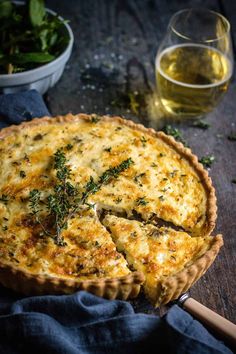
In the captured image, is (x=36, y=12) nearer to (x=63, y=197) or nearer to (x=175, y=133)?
(x=175, y=133)

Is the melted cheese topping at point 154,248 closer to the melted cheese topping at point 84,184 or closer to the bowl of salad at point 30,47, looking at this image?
the melted cheese topping at point 84,184

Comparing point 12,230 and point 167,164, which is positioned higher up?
point 167,164

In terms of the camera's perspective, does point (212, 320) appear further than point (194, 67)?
No

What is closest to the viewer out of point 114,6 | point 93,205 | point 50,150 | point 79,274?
point 79,274

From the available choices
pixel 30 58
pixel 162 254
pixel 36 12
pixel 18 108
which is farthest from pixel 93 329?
pixel 36 12

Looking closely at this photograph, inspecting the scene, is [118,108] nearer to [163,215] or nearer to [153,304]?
[163,215]

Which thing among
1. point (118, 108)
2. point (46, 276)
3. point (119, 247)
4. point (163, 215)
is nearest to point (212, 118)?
point (118, 108)
